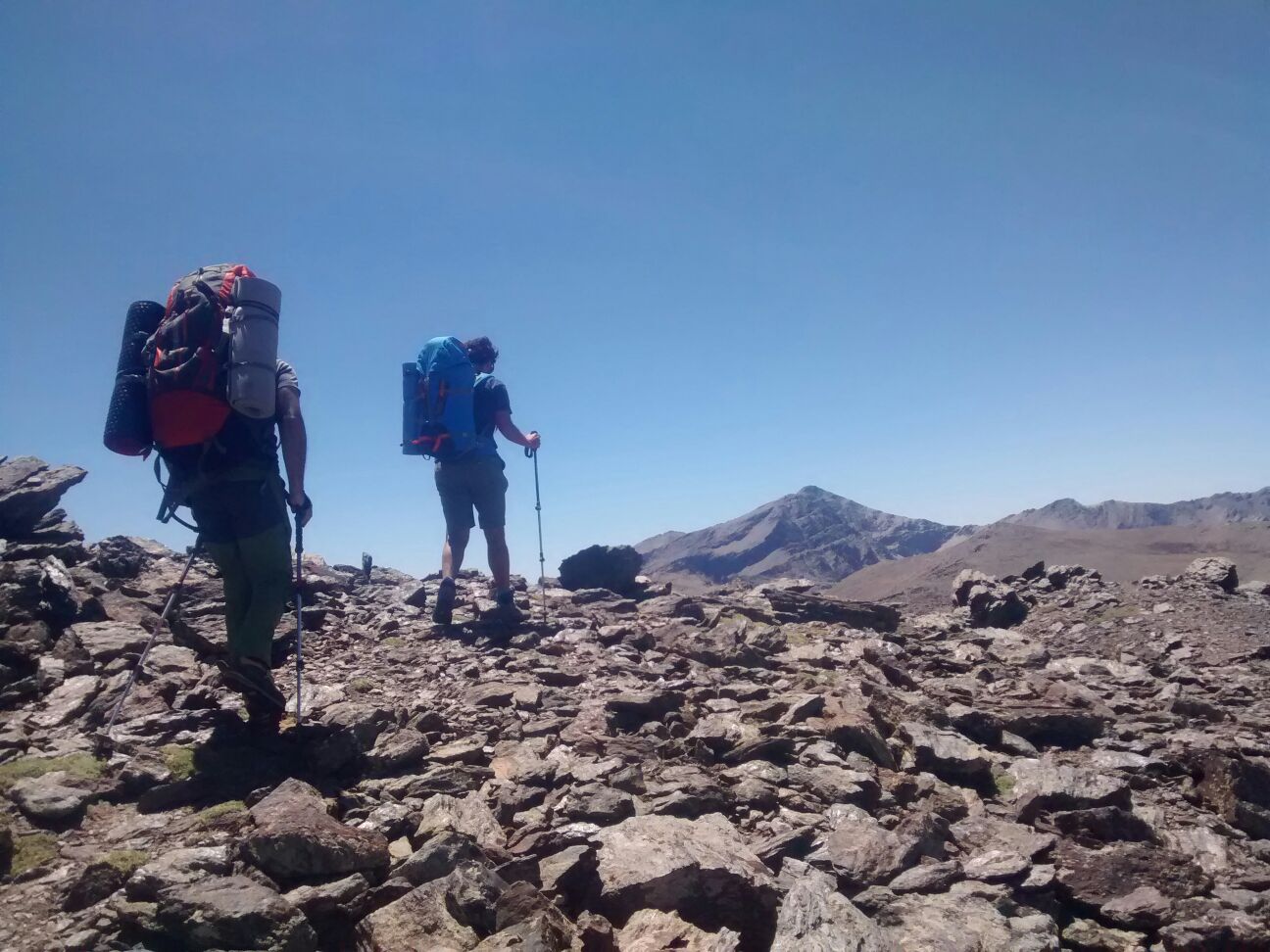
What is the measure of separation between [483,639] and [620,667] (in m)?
2.08

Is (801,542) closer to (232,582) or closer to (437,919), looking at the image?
(232,582)

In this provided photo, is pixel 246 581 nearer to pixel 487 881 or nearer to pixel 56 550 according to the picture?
pixel 487 881

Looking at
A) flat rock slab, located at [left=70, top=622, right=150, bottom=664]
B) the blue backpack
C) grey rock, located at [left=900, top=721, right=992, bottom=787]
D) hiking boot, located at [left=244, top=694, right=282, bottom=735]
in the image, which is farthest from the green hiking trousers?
grey rock, located at [left=900, top=721, right=992, bottom=787]

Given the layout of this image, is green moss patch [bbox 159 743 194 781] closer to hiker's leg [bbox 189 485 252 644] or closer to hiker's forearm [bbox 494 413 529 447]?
hiker's leg [bbox 189 485 252 644]

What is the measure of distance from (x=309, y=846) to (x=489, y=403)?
8104 millimetres

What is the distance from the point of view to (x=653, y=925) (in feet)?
13.8

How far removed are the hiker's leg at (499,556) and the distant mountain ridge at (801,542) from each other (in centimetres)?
4685

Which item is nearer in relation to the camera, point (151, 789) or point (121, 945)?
point (121, 945)

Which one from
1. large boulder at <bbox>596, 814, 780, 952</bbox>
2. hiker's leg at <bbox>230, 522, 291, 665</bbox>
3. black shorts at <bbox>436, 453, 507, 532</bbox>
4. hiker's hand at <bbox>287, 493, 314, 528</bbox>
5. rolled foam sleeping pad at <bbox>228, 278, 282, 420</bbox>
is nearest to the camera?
large boulder at <bbox>596, 814, 780, 952</bbox>

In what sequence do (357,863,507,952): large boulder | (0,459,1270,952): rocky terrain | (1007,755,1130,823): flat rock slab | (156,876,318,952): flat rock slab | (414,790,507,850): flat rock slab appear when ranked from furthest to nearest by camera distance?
(1007,755,1130,823): flat rock slab → (414,790,507,850): flat rock slab → (0,459,1270,952): rocky terrain → (357,863,507,952): large boulder → (156,876,318,952): flat rock slab

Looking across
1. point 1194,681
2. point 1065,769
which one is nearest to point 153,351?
point 1065,769

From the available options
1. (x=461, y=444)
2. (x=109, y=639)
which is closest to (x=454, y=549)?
(x=461, y=444)

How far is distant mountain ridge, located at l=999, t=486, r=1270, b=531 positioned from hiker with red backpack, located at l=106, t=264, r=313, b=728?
81.3m

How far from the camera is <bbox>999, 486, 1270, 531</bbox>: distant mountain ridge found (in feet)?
258
